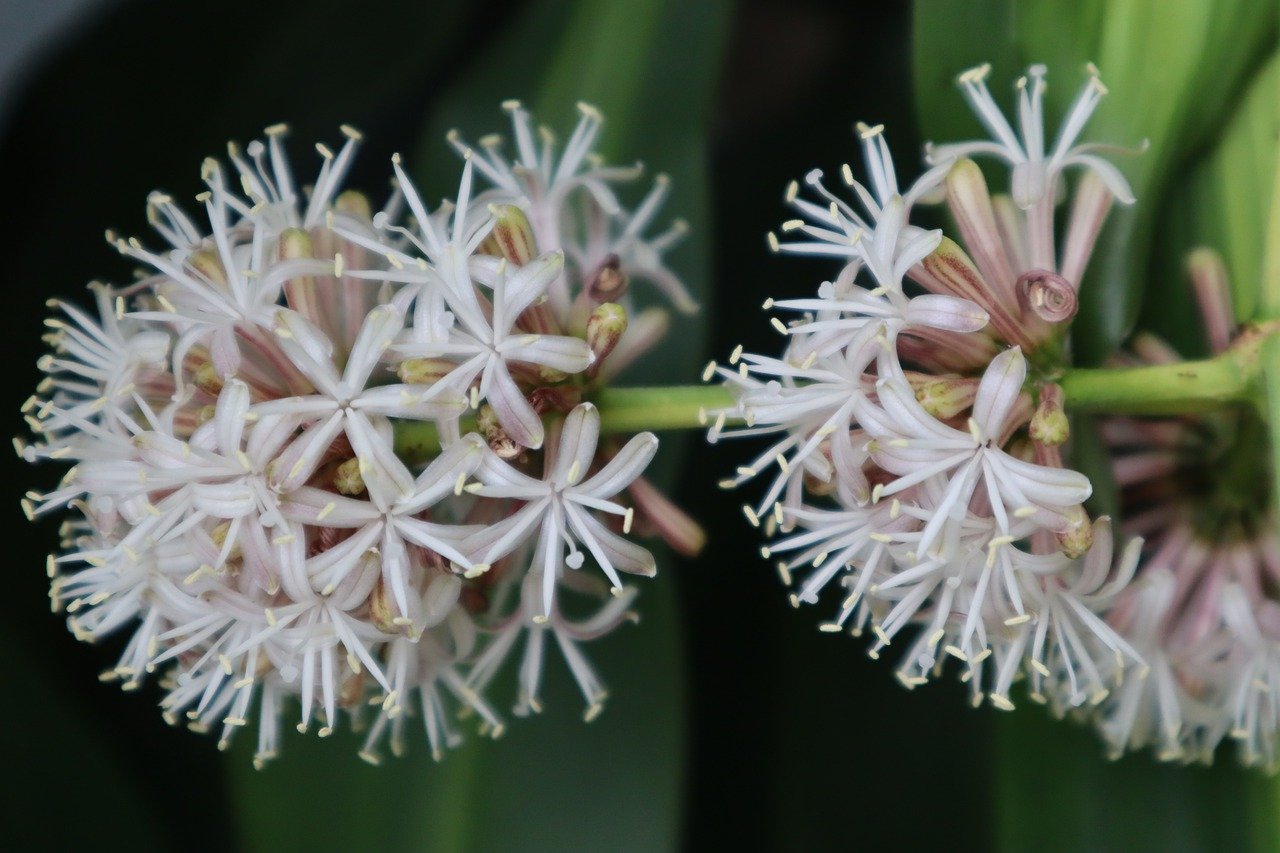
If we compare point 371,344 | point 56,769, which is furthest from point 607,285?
point 56,769

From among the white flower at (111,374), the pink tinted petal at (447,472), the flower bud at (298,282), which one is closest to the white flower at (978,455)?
the pink tinted petal at (447,472)

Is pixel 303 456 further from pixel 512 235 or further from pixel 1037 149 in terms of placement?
pixel 1037 149

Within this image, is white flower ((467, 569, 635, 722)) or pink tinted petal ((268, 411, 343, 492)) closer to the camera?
pink tinted petal ((268, 411, 343, 492))

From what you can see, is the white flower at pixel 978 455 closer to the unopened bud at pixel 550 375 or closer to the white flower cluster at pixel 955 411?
the white flower cluster at pixel 955 411

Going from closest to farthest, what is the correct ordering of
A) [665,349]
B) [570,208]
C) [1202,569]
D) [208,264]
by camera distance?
[208,264] < [1202,569] < [570,208] < [665,349]

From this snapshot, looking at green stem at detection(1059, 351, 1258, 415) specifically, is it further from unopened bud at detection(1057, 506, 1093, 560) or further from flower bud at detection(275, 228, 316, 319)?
flower bud at detection(275, 228, 316, 319)

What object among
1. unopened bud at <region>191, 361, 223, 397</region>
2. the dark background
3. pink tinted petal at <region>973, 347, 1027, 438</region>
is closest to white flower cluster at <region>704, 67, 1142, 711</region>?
pink tinted petal at <region>973, 347, 1027, 438</region>
